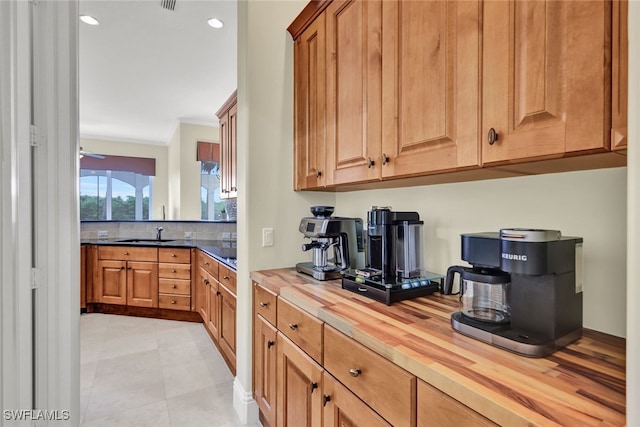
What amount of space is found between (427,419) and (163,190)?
6.97m

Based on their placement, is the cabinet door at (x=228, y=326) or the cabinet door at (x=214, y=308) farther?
the cabinet door at (x=214, y=308)

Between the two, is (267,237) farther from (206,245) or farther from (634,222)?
(206,245)

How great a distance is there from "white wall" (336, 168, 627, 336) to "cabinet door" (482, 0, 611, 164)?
0.31 meters

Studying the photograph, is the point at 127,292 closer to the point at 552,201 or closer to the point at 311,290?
the point at 311,290

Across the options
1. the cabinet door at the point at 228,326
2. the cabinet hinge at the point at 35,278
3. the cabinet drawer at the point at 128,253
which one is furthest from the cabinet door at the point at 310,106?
the cabinet drawer at the point at 128,253

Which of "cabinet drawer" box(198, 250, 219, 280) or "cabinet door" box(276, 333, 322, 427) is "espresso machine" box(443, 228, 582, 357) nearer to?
"cabinet door" box(276, 333, 322, 427)

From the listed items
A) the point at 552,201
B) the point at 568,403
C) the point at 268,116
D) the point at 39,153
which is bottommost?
the point at 568,403

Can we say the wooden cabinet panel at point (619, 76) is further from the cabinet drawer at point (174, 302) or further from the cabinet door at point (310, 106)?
the cabinet drawer at point (174, 302)

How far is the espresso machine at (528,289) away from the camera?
82cm

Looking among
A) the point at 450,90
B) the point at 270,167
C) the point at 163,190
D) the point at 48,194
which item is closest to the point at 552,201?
the point at 450,90

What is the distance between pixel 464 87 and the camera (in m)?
1.04

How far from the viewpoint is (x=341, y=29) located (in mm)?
1600

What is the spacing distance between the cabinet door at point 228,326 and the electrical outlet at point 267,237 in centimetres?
61

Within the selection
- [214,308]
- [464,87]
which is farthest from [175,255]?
[464,87]
